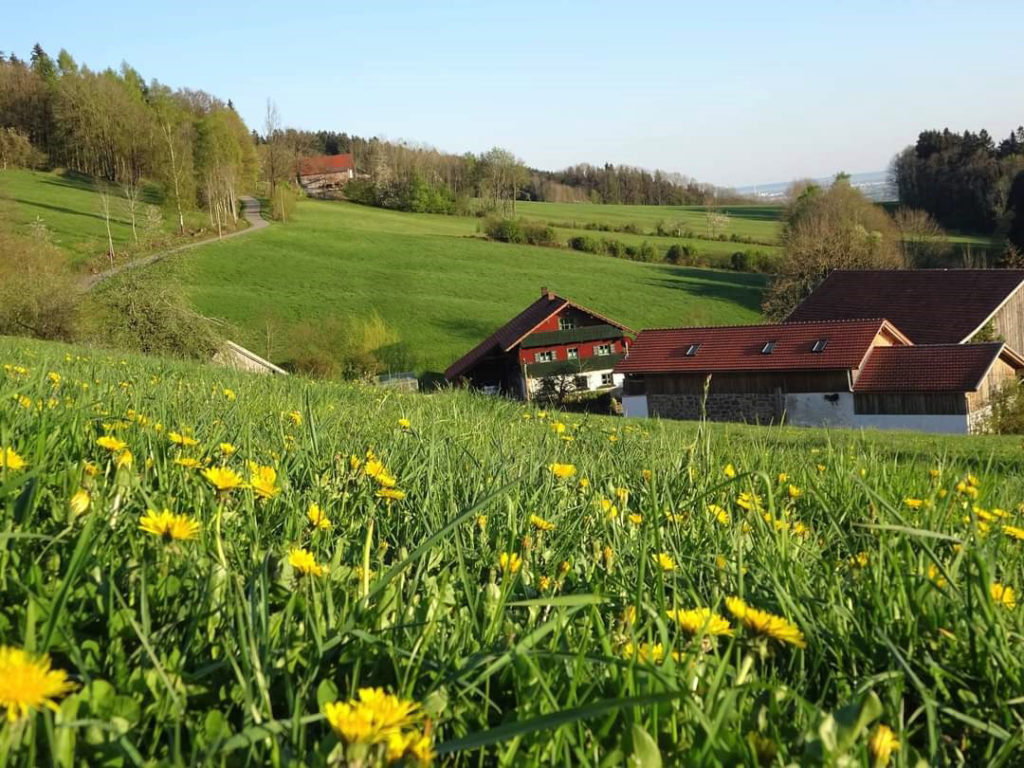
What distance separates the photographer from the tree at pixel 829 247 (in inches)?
2217

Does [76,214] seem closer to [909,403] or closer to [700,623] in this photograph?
[909,403]

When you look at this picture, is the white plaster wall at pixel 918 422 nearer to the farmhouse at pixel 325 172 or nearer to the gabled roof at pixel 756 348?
the gabled roof at pixel 756 348

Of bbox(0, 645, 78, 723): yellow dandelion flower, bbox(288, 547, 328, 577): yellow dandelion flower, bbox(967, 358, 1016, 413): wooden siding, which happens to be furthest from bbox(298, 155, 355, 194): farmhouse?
bbox(0, 645, 78, 723): yellow dandelion flower

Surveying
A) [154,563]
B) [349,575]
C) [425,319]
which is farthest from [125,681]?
[425,319]

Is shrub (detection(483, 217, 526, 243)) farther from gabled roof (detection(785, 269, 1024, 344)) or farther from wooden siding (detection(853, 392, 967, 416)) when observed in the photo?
wooden siding (detection(853, 392, 967, 416))

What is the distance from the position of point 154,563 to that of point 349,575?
1.18ft

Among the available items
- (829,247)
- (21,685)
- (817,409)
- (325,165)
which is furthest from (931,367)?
(325,165)

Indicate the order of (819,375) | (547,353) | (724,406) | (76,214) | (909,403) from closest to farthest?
(909,403) → (819,375) → (724,406) → (547,353) → (76,214)

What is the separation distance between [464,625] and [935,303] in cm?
4607

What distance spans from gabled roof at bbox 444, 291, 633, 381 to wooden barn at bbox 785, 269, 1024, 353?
13.8 meters

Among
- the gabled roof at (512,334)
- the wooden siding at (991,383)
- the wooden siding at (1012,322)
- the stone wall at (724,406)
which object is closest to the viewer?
the wooden siding at (991,383)

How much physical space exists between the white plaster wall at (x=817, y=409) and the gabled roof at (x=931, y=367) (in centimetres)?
84

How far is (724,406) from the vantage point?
1465 inches

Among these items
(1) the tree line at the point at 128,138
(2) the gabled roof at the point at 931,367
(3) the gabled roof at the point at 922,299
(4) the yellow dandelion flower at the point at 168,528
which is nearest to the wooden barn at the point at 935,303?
(3) the gabled roof at the point at 922,299
